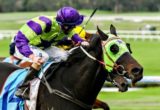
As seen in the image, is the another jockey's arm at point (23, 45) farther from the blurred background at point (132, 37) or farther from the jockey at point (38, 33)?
the blurred background at point (132, 37)

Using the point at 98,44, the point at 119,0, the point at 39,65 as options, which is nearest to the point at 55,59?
the point at 39,65

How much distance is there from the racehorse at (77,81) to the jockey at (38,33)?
0.26m

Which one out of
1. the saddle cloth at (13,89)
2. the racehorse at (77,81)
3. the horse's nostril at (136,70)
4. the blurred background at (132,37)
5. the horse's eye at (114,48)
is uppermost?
the horse's eye at (114,48)

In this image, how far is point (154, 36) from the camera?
42.1m

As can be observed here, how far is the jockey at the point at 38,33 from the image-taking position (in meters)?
→ 7.32

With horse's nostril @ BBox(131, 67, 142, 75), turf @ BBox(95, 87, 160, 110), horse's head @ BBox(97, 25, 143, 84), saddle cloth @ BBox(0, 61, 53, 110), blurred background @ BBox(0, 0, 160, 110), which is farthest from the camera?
blurred background @ BBox(0, 0, 160, 110)

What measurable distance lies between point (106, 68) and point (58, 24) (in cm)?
127

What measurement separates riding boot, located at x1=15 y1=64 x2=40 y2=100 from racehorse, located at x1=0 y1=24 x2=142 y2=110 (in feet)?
0.66

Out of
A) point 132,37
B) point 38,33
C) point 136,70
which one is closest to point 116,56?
point 136,70

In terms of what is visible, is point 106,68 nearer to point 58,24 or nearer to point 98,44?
point 98,44

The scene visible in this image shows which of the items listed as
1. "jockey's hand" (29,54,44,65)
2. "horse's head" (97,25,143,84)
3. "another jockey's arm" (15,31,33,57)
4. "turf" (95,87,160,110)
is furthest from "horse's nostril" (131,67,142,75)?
"turf" (95,87,160,110)

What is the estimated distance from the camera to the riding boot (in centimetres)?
727

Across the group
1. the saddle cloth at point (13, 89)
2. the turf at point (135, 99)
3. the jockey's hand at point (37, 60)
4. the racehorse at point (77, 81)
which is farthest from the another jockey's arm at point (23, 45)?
the turf at point (135, 99)

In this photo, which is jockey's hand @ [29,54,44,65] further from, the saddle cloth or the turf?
the turf
